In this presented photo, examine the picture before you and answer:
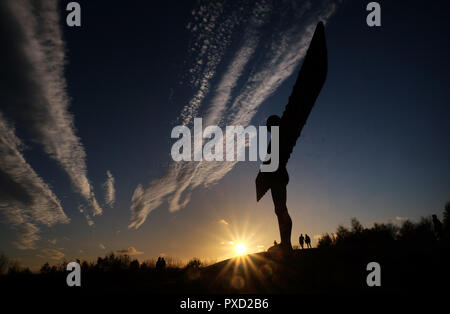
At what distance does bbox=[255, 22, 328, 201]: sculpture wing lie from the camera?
285 centimetres

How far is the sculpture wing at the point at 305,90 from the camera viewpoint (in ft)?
9.34

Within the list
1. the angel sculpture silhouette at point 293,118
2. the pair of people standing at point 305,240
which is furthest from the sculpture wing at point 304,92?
the pair of people standing at point 305,240

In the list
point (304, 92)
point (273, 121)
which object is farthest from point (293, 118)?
point (273, 121)

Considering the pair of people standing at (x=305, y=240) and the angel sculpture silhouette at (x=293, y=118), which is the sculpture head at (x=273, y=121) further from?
the pair of people standing at (x=305, y=240)

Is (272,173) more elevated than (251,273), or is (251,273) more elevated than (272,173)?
(272,173)

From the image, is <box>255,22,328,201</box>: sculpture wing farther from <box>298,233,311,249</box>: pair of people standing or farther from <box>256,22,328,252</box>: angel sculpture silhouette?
<box>298,233,311,249</box>: pair of people standing

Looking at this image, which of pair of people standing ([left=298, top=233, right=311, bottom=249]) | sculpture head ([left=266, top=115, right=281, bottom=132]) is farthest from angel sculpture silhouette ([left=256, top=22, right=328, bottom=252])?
pair of people standing ([left=298, top=233, right=311, bottom=249])
